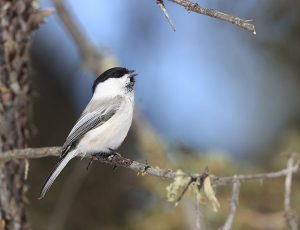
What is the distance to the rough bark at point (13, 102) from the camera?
10.5 feet

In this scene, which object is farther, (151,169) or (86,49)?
(86,49)

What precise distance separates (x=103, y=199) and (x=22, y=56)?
152 centimetres

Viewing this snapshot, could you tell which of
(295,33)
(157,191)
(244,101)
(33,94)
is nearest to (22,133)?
(33,94)

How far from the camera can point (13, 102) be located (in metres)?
3.26

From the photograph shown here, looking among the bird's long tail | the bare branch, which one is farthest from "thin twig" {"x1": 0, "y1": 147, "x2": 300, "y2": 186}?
the bare branch

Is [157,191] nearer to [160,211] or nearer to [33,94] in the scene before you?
[160,211]

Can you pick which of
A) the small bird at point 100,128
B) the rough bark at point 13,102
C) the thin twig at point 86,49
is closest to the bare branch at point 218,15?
the small bird at point 100,128

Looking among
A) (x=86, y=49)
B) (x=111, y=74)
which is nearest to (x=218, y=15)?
(x=111, y=74)

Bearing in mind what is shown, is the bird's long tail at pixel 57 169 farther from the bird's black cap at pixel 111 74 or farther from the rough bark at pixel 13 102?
the bird's black cap at pixel 111 74

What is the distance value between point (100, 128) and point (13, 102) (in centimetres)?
54

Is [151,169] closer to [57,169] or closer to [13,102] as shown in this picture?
[57,169]

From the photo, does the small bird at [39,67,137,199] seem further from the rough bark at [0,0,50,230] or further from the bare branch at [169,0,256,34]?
the bare branch at [169,0,256,34]

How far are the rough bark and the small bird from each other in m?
0.40

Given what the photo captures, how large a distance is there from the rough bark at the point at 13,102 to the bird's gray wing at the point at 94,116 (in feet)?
1.31
